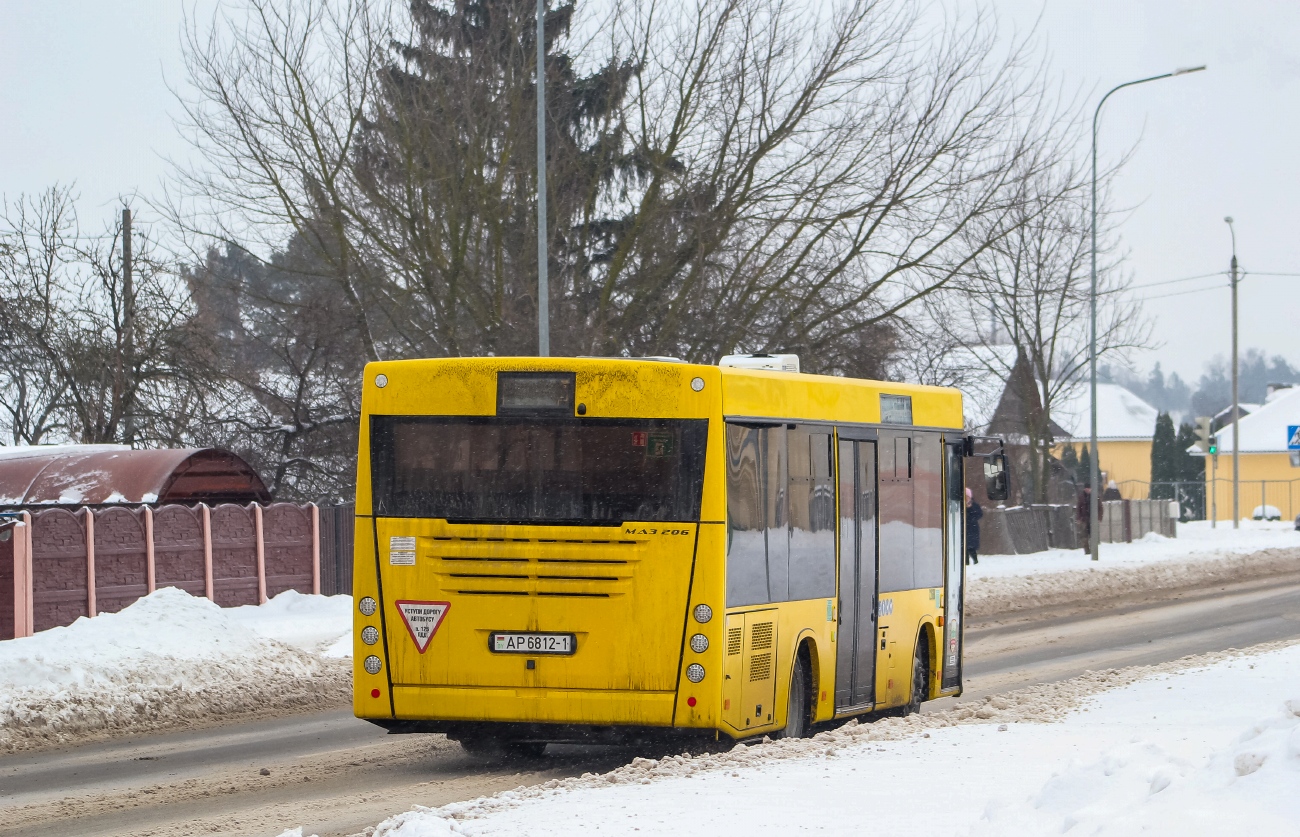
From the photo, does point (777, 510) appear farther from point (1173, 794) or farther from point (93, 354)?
point (93, 354)

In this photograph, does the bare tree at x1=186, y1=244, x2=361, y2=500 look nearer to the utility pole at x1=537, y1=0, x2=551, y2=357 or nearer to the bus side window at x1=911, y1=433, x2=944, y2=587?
the utility pole at x1=537, y1=0, x2=551, y2=357

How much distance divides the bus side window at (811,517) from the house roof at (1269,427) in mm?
80861

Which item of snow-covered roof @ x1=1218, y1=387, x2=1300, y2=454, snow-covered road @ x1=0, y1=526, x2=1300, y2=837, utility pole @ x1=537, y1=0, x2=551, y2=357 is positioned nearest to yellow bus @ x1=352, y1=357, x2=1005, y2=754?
snow-covered road @ x1=0, y1=526, x2=1300, y2=837

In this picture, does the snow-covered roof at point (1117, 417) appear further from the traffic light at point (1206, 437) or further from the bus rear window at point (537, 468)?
the bus rear window at point (537, 468)

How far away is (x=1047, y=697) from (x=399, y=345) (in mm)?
16972

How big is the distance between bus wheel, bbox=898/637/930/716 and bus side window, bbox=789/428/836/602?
87.5 inches

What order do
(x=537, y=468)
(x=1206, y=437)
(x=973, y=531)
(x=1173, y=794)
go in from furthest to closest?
1. (x=1206, y=437)
2. (x=973, y=531)
3. (x=537, y=468)
4. (x=1173, y=794)

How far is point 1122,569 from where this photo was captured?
34.1 meters

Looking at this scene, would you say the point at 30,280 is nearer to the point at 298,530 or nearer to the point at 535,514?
the point at 298,530

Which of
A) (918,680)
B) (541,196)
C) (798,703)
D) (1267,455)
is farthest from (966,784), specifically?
(1267,455)

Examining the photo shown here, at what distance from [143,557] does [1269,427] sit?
8206cm

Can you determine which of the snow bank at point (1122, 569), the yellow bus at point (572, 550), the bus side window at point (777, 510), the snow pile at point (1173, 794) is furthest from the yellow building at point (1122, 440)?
the snow pile at point (1173, 794)

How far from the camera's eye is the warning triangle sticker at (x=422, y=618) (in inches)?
400

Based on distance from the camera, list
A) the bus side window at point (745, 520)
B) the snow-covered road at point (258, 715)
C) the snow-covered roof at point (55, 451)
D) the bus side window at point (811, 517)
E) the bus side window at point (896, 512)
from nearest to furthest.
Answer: the snow-covered road at point (258, 715), the bus side window at point (745, 520), the bus side window at point (811, 517), the bus side window at point (896, 512), the snow-covered roof at point (55, 451)
